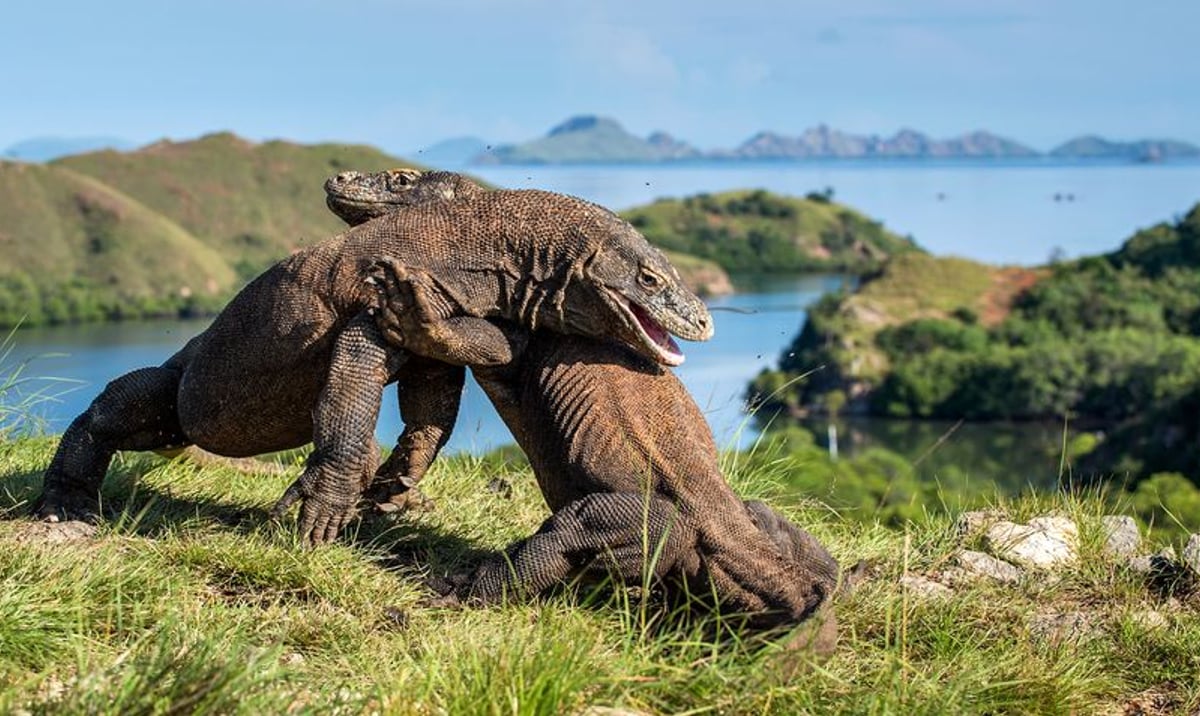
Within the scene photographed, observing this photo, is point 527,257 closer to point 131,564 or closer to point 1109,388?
point 131,564

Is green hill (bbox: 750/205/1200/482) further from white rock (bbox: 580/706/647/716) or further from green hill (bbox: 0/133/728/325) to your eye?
white rock (bbox: 580/706/647/716)

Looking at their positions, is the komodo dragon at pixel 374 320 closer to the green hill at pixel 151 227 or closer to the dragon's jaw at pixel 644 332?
the dragon's jaw at pixel 644 332

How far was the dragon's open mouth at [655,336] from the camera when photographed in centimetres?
612

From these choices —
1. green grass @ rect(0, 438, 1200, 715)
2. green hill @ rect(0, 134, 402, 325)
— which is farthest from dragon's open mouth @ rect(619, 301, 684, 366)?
green hill @ rect(0, 134, 402, 325)

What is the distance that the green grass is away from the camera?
4500 mm

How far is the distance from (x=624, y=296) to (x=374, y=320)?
1075 mm

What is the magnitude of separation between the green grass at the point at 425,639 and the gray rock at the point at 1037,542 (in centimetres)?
15

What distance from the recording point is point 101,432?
704cm

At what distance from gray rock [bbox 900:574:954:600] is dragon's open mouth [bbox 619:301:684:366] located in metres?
1.50

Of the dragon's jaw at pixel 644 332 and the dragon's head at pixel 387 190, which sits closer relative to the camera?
the dragon's jaw at pixel 644 332

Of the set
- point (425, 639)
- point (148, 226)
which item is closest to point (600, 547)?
point (425, 639)

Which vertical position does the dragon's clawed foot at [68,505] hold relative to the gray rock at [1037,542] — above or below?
above

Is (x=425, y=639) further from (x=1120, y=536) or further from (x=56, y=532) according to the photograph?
(x=1120, y=536)

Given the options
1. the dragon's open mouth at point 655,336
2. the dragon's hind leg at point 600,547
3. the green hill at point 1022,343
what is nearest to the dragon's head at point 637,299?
the dragon's open mouth at point 655,336
